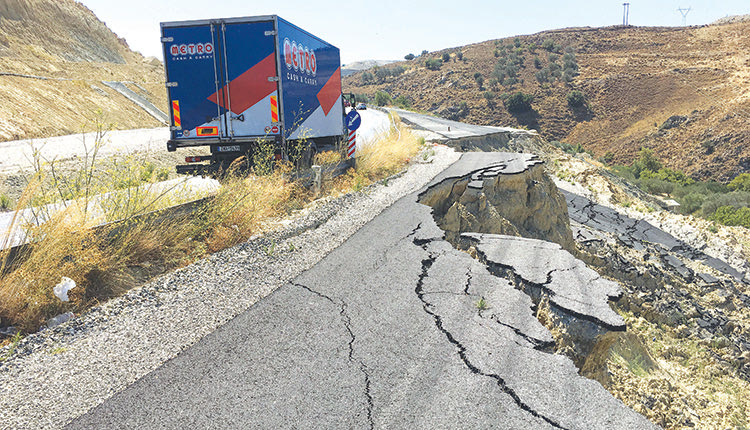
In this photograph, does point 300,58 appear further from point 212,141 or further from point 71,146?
point 71,146

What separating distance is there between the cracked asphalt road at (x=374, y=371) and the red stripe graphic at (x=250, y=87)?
18.1 feet

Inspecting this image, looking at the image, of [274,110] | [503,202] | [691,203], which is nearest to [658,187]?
[691,203]

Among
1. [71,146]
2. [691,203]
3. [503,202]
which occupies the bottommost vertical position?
[691,203]

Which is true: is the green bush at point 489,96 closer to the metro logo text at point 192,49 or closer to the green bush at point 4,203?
the metro logo text at point 192,49

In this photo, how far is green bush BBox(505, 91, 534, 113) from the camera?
51531mm

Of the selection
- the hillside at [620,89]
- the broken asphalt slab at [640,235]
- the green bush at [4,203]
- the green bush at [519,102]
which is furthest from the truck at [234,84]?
the green bush at [519,102]

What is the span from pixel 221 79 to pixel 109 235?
5.01 meters

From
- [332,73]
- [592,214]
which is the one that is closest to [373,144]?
[332,73]

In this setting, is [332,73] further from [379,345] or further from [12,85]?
[12,85]

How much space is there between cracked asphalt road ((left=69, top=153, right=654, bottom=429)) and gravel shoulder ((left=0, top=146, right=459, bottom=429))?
18cm

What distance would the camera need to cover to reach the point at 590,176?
2383 centimetres

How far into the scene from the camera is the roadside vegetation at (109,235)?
425 cm

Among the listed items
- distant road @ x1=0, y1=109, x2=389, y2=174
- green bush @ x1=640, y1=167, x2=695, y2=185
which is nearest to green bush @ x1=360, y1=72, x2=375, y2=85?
green bush @ x1=640, y1=167, x2=695, y2=185

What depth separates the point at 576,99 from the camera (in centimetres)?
5203
